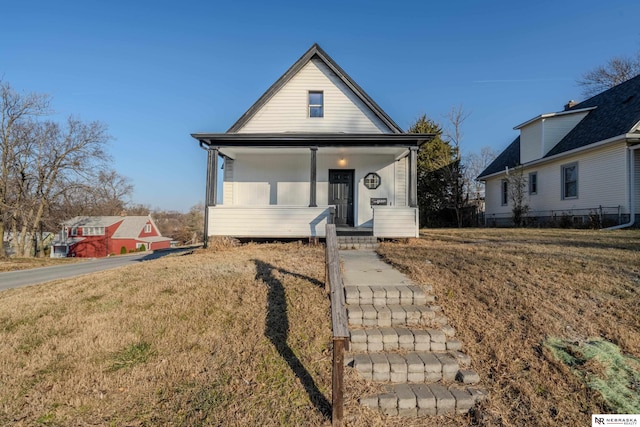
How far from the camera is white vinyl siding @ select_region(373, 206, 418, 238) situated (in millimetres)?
9461

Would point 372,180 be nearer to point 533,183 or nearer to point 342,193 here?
point 342,193

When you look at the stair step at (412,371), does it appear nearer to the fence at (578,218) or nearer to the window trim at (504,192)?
the fence at (578,218)

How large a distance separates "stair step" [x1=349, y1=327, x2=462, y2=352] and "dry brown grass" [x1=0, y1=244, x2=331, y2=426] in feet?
1.28

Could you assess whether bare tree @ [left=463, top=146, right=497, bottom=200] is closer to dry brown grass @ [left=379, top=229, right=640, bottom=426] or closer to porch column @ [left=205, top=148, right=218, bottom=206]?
dry brown grass @ [left=379, top=229, right=640, bottom=426]

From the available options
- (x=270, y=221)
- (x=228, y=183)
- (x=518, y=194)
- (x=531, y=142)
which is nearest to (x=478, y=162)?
(x=531, y=142)

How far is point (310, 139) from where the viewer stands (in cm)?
998

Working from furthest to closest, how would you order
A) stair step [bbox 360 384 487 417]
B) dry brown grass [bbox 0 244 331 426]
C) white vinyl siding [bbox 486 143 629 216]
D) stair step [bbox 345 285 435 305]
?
white vinyl siding [bbox 486 143 629 216]
stair step [bbox 345 285 435 305]
stair step [bbox 360 384 487 417]
dry brown grass [bbox 0 244 331 426]

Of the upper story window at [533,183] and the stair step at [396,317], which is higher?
the upper story window at [533,183]

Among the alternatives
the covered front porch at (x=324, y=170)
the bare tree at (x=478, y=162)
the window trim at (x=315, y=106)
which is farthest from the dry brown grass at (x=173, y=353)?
the bare tree at (x=478, y=162)

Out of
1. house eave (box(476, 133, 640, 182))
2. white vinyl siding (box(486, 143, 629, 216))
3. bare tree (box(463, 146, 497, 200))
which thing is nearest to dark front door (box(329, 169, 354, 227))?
house eave (box(476, 133, 640, 182))

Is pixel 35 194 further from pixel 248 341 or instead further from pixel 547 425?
pixel 547 425

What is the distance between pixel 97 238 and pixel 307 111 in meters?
36.5

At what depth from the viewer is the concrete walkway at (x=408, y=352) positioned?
115 inches

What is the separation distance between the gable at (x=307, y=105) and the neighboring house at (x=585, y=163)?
328 inches
